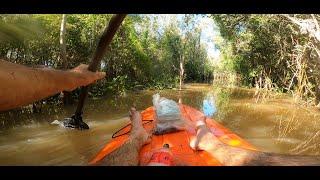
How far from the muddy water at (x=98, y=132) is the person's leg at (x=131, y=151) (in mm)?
1515

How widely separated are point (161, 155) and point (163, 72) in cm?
2015

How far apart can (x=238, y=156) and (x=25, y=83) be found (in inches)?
85.8

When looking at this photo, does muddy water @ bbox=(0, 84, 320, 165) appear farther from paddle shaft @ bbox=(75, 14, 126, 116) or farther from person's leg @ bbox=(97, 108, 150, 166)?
paddle shaft @ bbox=(75, 14, 126, 116)

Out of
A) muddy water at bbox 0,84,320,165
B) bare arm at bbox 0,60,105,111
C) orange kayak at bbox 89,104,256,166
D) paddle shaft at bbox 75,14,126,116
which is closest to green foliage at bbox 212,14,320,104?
muddy water at bbox 0,84,320,165

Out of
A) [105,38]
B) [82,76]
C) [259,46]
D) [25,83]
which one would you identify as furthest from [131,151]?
[259,46]

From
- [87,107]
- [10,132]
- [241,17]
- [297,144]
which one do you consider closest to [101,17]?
[87,107]

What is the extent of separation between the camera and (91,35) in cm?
1238

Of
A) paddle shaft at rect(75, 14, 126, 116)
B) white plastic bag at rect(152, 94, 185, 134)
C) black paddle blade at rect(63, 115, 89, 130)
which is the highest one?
paddle shaft at rect(75, 14, 126, 116)

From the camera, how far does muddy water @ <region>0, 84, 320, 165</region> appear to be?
5379 mm

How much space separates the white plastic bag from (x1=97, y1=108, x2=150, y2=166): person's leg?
0.26 metres

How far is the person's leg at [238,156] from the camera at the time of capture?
6.61ft

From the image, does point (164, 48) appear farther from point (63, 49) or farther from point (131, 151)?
point (131, 151)

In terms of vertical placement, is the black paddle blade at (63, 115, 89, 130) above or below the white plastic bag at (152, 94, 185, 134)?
below

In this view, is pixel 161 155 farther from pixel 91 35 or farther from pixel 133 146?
pixel 91 35
